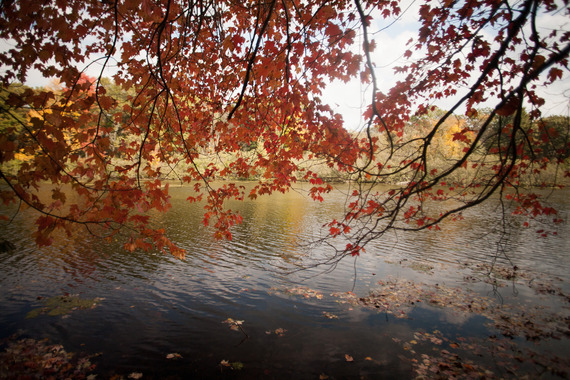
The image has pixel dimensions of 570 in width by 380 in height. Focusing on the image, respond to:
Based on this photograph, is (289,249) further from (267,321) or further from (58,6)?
(58,6)

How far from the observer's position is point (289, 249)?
A: 10.3m

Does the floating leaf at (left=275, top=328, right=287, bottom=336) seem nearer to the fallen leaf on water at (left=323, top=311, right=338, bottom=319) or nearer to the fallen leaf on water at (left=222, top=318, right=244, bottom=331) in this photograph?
the fallen leaf on water at (left=222, top=318, right=244, bottom=331)

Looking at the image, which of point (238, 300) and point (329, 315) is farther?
point (238, 300)

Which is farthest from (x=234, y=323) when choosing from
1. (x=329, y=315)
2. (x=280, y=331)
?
(x=329, y=315)

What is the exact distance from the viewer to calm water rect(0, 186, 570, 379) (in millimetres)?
4508

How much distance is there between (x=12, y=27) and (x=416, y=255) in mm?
11291

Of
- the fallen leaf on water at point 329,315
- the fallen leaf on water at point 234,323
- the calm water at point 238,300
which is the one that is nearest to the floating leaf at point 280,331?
the calm water at point 238,300

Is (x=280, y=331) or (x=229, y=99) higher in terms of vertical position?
(x=229, y=99)

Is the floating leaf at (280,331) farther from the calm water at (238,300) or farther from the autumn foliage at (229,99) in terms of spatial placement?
the autumn foliage at (229,99)

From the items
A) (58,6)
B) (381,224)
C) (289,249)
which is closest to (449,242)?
(381,224)

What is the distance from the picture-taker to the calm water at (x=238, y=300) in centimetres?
451

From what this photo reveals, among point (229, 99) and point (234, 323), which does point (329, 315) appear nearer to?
point (234, 323)

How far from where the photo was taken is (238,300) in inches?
253

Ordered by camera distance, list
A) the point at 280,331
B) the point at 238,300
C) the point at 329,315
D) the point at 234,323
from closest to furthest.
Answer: the point at 280,331
the point at 234,323
the point at 329,315
the point at 238,300
